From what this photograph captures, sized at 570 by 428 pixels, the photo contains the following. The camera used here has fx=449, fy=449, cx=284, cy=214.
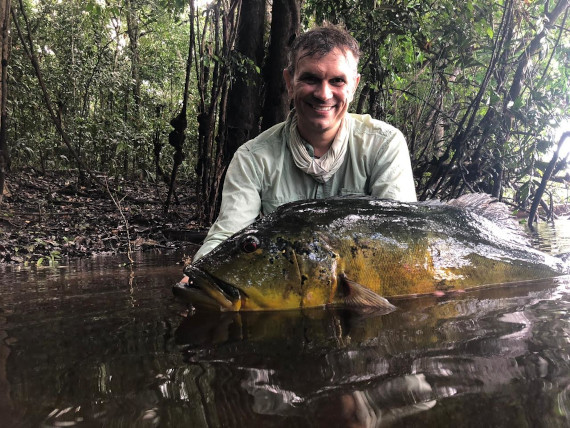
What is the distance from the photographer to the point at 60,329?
2.15m

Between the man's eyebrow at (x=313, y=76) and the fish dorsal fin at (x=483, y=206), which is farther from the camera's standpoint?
the man's eyebrow at (x=313, y=76)

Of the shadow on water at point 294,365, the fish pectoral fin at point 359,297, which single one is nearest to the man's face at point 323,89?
the fish pectoral fin at point 359,297

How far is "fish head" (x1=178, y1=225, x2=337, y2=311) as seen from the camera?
235cm

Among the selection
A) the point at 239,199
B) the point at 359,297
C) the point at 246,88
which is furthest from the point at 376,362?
the point at 246,88

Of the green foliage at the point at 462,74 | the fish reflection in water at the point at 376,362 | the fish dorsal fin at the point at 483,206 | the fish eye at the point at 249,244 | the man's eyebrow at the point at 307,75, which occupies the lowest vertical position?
the fish reflection in water at the point at 376,362

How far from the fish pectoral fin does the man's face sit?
4.48ft

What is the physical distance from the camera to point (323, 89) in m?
3.28

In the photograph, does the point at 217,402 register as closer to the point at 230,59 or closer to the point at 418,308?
the point at 418,308

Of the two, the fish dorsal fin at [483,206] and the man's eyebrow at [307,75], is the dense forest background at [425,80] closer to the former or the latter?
Answer: the fish dorsal fin at [483,206]

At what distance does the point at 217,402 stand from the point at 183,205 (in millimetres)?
9952

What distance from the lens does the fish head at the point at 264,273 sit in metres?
2.35

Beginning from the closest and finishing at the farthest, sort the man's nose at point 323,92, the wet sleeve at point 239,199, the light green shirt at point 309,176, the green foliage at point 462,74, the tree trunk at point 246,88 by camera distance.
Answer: the wet sleeve at point 239,199 < the man's nose at point 323,92 < the light green shirt at point 309,176 < the green foliage at point 462,74 < the tree trunk at point 246,88

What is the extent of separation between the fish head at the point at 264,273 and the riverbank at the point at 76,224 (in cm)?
336

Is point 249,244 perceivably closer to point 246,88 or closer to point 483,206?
point 483,206
